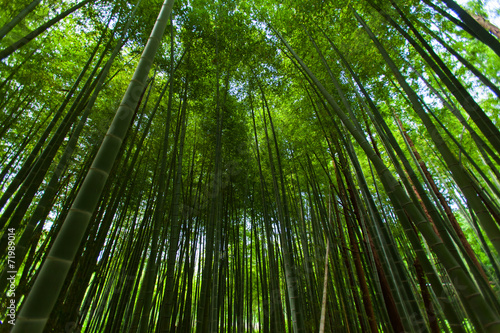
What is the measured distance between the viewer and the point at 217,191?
3043mm

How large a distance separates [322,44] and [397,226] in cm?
382

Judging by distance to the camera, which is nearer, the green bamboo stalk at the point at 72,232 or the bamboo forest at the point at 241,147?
the green bamboo stalk at the point at 72,232

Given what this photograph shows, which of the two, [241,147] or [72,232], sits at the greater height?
[241,147]

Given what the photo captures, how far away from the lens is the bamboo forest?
178cm

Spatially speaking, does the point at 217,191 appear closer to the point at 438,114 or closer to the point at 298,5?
the point at 298,5

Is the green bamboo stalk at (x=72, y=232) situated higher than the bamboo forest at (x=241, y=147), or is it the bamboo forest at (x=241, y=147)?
the bamboo forest at (x=241, y=147)

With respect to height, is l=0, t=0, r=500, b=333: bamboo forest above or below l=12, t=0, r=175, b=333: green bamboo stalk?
above

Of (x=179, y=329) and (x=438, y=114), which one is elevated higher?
(x=438, y=114)

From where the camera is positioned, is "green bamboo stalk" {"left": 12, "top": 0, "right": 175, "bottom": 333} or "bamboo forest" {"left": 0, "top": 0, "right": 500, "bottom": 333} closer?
"green bamboo stalk" {"left": 12, "top": 0, "right": 175, "bottom": 333}

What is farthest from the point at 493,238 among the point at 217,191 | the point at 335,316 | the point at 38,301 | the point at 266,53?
the point at 266,53

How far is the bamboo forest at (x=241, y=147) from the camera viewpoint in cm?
178

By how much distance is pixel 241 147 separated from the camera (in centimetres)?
456

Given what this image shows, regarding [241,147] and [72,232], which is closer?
[72,232]

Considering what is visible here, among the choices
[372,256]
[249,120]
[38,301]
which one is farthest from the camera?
[249,120]
